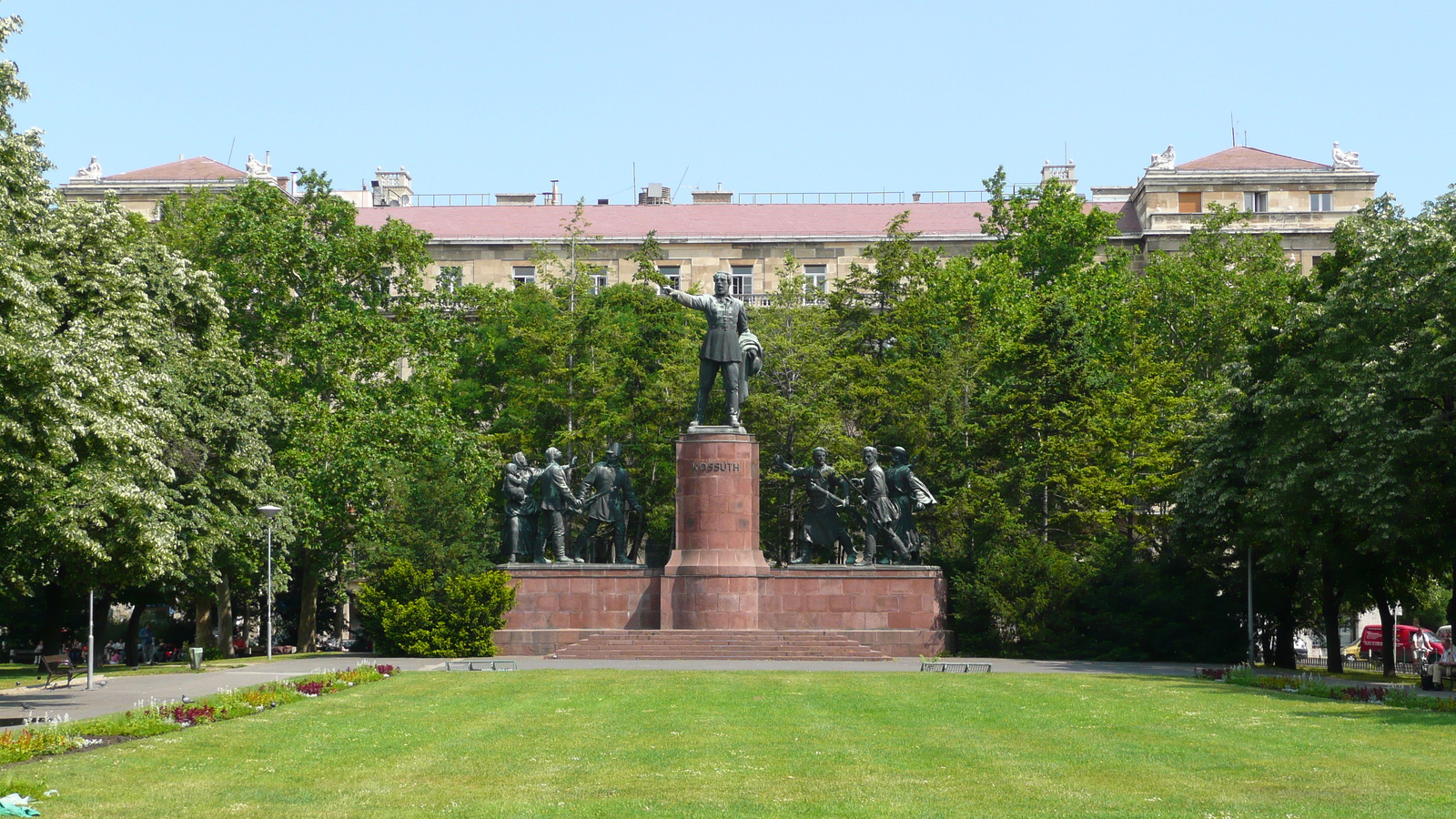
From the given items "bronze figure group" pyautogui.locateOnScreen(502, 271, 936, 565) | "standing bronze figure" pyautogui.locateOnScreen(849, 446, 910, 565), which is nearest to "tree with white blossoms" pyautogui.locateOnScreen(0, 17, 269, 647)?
"bronze figure group" pyautogui.locateOnScreen(502, 271, 936, 565)

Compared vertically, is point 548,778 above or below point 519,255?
below

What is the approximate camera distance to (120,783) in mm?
15312

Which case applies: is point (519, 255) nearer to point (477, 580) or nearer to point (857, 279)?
point (857, 279)

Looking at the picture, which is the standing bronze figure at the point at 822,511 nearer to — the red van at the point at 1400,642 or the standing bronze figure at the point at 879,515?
the standing bronze figure at the point at 879,515

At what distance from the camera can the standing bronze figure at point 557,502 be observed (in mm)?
42375

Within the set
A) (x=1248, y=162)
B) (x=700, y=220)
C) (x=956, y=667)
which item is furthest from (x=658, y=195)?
(x=956, y=667)

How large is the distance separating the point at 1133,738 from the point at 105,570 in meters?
17.5

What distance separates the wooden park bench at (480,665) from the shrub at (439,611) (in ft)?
9.55

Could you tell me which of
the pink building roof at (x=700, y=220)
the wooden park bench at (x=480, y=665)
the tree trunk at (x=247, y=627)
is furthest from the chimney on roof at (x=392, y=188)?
the wooden park bench at (x=480, y=665)

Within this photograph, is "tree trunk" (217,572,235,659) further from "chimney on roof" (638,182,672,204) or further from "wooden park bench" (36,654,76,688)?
"chimney on roof" (638,182,672,204)

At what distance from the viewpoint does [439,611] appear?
3956 cm

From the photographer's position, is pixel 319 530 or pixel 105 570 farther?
pixel 319 530

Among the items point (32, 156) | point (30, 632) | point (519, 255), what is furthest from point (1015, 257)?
point (32, 156)

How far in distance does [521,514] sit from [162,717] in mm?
21439
